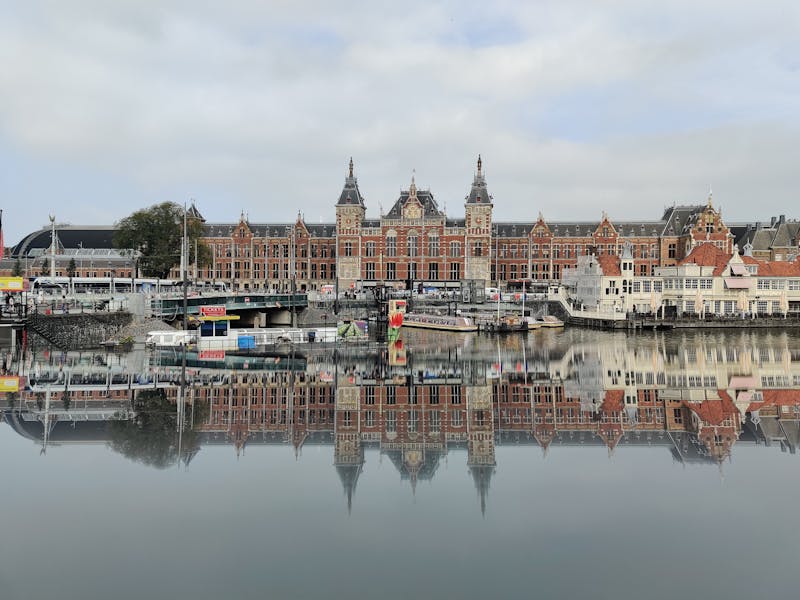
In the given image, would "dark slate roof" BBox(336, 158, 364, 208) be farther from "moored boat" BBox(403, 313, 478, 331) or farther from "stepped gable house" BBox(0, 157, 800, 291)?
"moored boat" BBox(403, 313, 478, 331)

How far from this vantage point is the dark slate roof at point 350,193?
12581 centimetres

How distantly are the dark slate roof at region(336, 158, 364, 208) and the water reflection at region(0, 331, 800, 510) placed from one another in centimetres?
7504

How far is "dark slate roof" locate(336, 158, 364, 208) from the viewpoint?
12581 cm

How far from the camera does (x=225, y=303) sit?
2918 inches

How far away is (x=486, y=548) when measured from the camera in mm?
16453

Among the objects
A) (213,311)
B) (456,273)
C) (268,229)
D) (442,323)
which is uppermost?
(268,229)

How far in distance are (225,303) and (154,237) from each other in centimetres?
2554

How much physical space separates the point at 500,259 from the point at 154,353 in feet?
281

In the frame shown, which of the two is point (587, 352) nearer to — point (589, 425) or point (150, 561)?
point (589, 425)

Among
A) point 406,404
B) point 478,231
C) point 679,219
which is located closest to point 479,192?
point 478,231

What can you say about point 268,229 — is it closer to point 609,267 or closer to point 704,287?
point 609,267

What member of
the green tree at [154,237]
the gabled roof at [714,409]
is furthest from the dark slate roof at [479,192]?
the gabled roof at [714,409]

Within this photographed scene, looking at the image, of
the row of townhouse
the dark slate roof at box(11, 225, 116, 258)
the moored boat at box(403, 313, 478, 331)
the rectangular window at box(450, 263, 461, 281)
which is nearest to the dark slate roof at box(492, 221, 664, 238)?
the rectangular window at box(450, 263, 461, 281)

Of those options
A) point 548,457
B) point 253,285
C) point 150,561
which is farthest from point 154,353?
point 253,285
